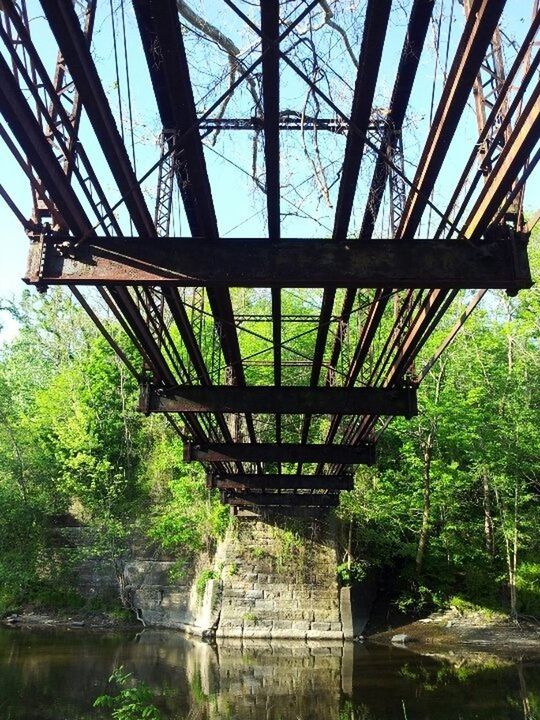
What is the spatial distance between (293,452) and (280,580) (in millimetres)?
9546

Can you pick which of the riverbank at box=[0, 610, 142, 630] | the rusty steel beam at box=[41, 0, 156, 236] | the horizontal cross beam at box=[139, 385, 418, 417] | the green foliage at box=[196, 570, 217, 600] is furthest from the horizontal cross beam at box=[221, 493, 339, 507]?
the rusty steel beam at box=[41, 0, 156, 236]

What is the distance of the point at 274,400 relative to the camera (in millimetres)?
8953

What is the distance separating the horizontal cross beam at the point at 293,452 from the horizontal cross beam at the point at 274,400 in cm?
295

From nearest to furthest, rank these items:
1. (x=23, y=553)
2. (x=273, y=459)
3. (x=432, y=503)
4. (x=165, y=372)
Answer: (x=165, y=372) < (x=273, y=459) < (x=432, y=503) < (x=23, y=553)

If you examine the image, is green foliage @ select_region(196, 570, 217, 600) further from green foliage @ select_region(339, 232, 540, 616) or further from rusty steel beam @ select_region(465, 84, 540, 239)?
rusty steel beam @ select_region(465, 84, 540, 239)

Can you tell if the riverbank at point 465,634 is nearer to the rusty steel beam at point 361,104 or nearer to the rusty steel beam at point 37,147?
the rusty steel beam at point 361,104

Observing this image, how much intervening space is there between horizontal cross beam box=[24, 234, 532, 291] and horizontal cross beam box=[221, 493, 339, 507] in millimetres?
12320

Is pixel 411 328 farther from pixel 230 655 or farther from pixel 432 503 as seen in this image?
pixel 432 503

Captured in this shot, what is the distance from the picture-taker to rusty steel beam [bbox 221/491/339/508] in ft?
54.7

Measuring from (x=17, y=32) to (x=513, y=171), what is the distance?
3146 mm

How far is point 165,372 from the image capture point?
28.2 ft

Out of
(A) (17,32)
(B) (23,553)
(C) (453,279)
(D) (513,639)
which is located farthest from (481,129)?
(B) (23,553)

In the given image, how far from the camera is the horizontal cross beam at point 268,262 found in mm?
4801

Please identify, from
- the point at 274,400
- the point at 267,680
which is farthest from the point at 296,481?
the point at 274,400
